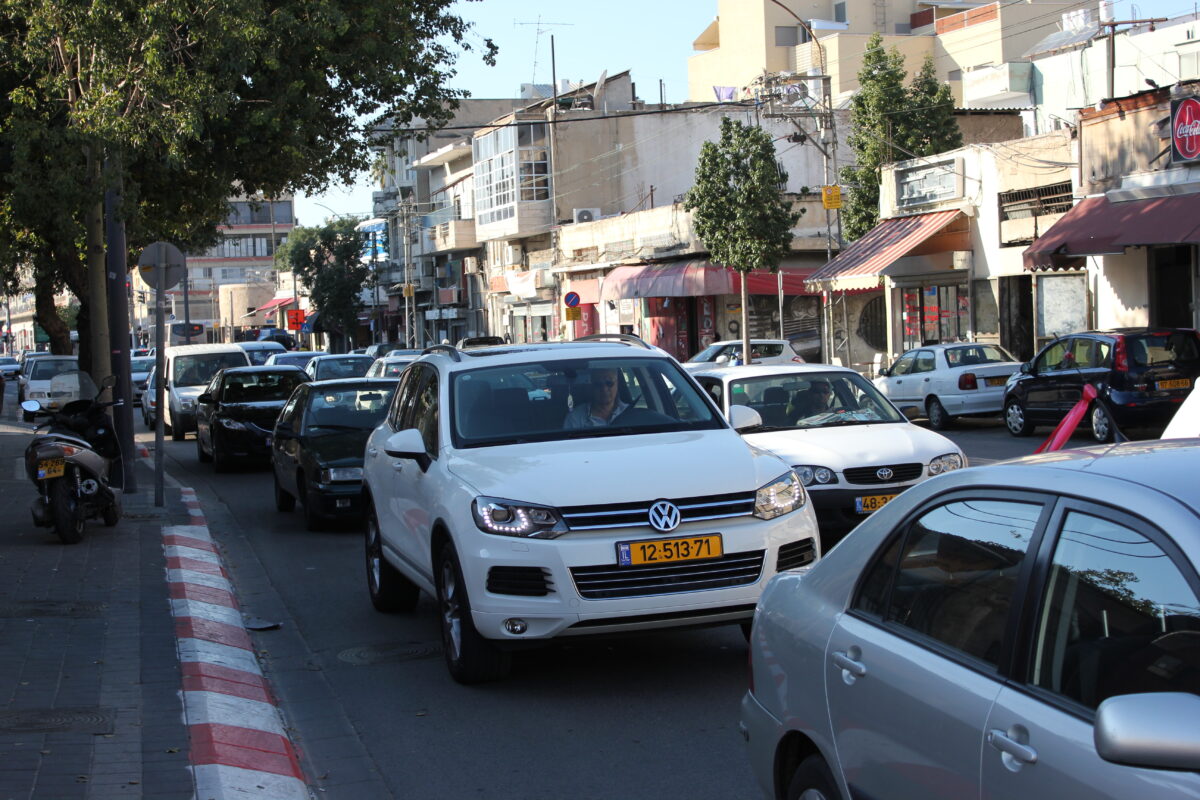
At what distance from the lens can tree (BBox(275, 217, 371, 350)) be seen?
7888cm

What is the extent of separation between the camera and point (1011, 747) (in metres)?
2.83

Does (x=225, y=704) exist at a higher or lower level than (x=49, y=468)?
lower

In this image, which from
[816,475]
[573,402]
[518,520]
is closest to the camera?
[518,520]

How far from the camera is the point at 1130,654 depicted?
108 inches

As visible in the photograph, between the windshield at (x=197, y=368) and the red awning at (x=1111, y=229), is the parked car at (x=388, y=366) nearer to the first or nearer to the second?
the windshield at (x=197, y=368)

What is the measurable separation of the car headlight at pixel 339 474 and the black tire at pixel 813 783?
989cm

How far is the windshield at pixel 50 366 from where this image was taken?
1485 inches

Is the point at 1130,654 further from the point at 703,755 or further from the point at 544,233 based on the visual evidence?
the point at 544,233

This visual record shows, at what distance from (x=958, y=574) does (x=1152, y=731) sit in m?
1.12

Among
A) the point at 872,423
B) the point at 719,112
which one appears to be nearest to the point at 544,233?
the point at 719,112

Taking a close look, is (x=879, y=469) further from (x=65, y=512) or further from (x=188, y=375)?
(x=188, y=375)

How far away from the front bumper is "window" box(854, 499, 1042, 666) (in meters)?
2.76

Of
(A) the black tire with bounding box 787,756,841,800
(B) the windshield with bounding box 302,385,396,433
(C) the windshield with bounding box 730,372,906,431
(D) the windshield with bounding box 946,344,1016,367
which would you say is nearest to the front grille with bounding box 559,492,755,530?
Answer: (A) the black tire with bounding box 787,756,841,800

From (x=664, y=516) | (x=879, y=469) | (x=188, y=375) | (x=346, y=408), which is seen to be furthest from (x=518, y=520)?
(x=188, y=375)
